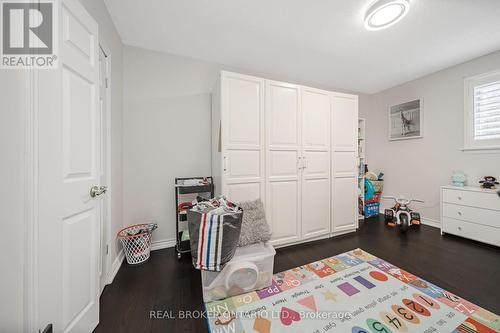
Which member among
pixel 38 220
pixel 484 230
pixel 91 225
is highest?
pixel 38 220

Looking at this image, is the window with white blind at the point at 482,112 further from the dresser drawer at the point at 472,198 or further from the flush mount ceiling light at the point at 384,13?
the flush mount ceiling light at the point at 384,13

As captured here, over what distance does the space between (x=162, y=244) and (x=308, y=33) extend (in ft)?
10.3

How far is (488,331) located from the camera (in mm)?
1114

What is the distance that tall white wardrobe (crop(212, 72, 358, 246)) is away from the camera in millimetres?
1984

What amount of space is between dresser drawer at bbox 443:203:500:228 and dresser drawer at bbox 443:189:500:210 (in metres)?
0.06

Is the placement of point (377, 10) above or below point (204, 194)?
above

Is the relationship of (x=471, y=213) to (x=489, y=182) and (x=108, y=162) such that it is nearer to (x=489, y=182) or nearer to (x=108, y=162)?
(x=489, y=182)

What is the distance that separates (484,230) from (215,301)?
3.44 m

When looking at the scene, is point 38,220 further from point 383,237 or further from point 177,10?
point 383,237

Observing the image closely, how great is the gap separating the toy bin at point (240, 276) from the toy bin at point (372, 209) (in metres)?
2.84

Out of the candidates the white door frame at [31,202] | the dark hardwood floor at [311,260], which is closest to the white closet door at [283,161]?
the dark hardwood floor at [311,260]

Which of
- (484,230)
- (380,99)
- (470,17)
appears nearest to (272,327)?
(484,230)

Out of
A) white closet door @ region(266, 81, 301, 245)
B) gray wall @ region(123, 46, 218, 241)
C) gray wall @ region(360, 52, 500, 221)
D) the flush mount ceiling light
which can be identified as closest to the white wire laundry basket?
gray wall @ region(123, 46, 218, 241)

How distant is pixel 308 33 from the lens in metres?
1.97
